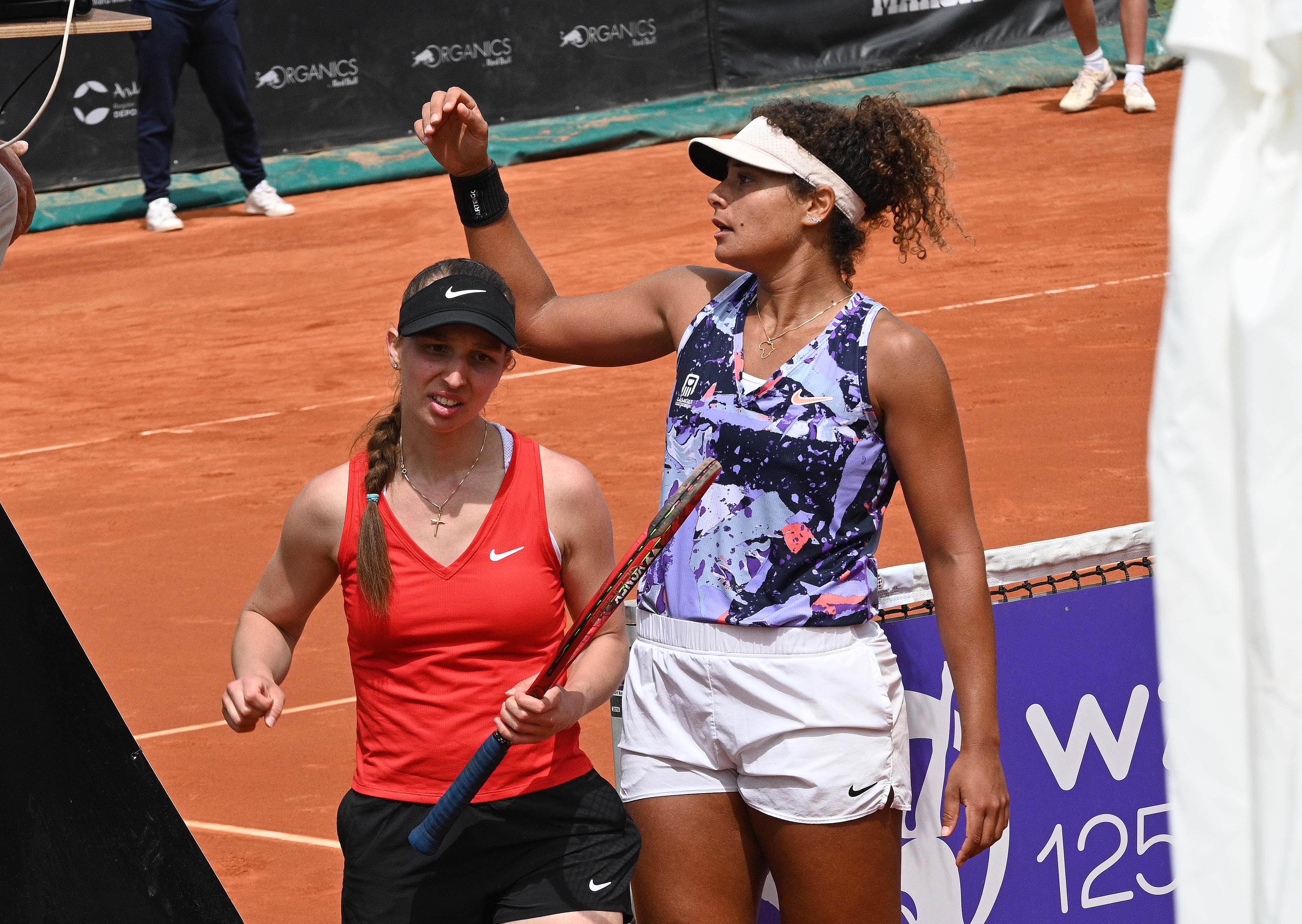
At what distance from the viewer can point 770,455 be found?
291 centimetres

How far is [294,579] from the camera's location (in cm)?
297

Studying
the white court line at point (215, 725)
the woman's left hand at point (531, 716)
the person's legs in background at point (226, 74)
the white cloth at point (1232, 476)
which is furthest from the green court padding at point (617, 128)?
the white cloth at point (1232, 476)

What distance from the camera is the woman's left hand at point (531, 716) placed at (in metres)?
2.61

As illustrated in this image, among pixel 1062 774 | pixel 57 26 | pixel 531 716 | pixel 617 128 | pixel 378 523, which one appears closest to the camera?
pixel 531 716

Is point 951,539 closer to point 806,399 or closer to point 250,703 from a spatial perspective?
point 806,399

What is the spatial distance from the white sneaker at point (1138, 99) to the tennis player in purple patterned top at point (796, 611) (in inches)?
486

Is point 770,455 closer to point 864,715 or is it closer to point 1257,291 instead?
point 864,715

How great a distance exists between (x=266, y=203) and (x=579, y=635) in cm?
1239

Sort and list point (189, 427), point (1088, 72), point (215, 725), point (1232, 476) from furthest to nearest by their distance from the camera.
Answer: point (1088, 72) < point (189, 427) < point (215, 725) < point (1232, 476)

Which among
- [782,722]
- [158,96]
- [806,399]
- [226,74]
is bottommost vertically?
[158,96]

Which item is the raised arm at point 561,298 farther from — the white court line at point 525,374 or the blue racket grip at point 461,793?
the white court line at point 525,374

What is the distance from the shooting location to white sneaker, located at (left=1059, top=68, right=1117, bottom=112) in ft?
48.4

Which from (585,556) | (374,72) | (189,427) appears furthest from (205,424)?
(585,556)

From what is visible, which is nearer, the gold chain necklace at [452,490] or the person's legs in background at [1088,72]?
the gold chain necklace at [452,490]
